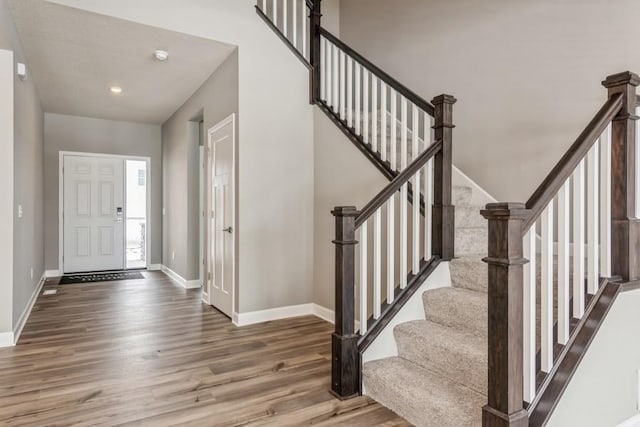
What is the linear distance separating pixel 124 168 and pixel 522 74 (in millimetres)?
6395

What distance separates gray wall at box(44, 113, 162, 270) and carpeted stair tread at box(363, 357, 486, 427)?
583 cm

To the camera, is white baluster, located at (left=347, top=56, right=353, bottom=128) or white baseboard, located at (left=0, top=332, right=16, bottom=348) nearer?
white baseboard, located at (left=0, top=332, right=16, bottom=348)

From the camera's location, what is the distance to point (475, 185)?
3.35m

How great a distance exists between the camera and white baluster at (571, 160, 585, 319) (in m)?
1.73

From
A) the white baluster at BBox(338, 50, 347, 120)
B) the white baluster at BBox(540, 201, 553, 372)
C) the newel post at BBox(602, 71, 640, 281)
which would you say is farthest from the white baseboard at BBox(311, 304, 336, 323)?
the newel post at BBox(602, 71, 640, 281)

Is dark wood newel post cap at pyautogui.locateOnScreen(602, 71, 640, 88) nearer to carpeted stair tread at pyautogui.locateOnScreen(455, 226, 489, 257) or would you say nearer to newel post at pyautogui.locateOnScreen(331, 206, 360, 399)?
carpeted stair tread at pyautogui.locateOnScreen(455, 226, 489, 257)

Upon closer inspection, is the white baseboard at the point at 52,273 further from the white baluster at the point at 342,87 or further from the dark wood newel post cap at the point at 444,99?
the dark wood newel post cap at the point at 444,99

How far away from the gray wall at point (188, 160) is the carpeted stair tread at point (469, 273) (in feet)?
7.99

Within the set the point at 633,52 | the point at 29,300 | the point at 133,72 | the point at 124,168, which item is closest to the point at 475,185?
the point at 633,52

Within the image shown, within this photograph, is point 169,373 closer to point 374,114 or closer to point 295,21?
point 374,114

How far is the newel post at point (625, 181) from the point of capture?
6.01 feet

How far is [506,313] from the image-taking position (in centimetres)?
148

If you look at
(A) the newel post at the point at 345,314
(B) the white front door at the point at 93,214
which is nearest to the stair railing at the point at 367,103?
(A) the newel post at the point at 345,314

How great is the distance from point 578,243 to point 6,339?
3.97 m
